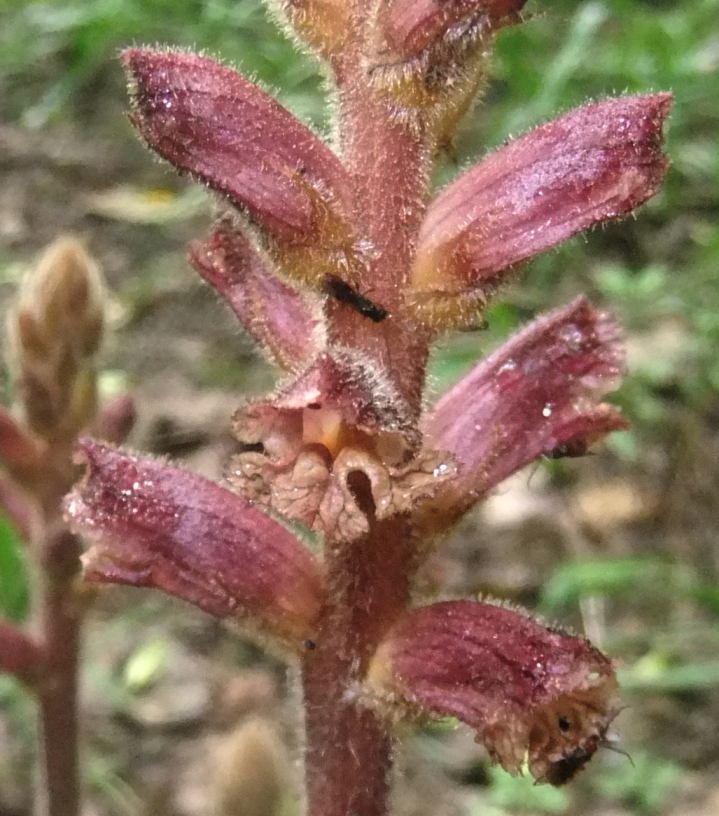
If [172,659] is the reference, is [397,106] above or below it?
below

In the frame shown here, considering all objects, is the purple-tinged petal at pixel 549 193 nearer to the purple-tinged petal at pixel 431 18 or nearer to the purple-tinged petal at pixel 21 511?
the purple-tinged petal at pixel 431 18

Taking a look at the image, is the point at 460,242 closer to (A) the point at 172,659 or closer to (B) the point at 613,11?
(A) the point at 172,659

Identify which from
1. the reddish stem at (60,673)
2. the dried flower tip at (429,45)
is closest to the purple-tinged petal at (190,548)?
the dried flower tip at (429,45)

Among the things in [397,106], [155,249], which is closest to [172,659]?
[155,249]

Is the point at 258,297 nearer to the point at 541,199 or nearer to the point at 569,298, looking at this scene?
the point at 541,199

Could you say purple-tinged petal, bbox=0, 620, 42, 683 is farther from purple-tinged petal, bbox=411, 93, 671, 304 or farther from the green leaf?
purple-tinged petal, bbox=411, 93, 671, 304
